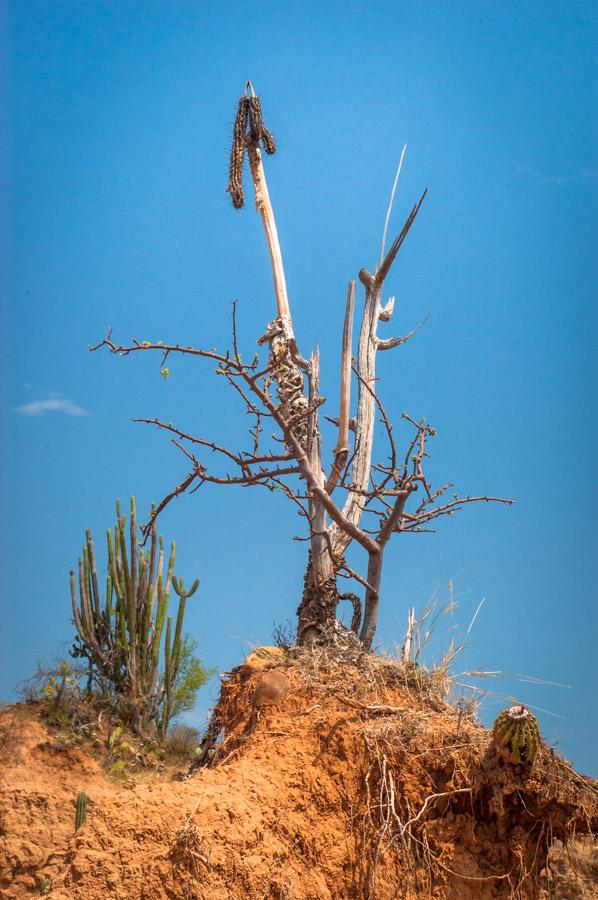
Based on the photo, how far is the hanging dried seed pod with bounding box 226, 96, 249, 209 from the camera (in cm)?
1031

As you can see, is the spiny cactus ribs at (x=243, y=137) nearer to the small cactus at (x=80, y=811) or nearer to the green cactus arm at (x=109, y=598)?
the green cactus arm at (x=109, y=598)

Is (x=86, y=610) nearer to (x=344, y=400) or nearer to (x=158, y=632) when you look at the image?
(x=158, y=632)

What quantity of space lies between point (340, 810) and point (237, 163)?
7.36 m

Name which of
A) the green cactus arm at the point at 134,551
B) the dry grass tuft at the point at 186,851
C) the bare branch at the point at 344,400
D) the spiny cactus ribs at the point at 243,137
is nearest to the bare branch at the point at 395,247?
the bare branch at the point at 344,400

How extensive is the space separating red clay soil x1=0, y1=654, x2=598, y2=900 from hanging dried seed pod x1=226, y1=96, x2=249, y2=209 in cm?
578

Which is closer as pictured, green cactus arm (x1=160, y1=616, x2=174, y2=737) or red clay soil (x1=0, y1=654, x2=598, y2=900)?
red clay soil (x1=0, y1=654, x2=598, y2=900)

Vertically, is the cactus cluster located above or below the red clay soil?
above

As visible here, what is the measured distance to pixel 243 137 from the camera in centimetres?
1040

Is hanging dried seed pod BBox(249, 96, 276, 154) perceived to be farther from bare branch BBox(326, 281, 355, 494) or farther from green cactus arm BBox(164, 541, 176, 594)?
green cactus arm BBox(164, 541, 176, 594)

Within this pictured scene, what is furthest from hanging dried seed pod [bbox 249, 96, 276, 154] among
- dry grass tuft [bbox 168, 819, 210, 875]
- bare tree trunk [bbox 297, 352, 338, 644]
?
dry grass tuft [bbox 168, 819, 210, 875]

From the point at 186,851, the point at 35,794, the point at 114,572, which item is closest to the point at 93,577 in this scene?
the point at 114,572

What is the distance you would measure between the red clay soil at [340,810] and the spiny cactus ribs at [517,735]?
15cm

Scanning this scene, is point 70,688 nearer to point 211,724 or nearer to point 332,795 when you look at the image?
point 211,724

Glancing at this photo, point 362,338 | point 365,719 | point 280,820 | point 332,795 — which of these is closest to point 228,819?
point 280,820
